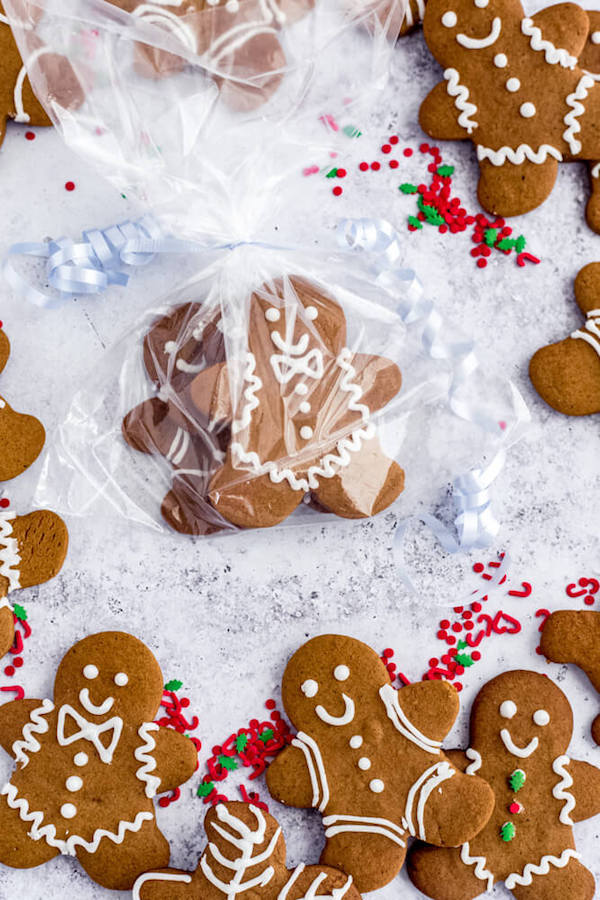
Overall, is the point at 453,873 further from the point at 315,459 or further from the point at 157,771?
the point at 315,459

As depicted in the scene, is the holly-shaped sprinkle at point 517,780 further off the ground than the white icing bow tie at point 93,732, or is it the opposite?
the holly-shaped sprinkle at point 517,780

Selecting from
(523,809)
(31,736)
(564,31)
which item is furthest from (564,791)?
(564,31)

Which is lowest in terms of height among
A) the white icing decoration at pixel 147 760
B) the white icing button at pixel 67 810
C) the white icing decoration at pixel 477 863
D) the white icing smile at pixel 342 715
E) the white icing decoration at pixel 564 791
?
the white icing button at pixel 67 810

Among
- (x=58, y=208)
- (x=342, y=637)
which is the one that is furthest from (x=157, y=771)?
(x=58, y=208)

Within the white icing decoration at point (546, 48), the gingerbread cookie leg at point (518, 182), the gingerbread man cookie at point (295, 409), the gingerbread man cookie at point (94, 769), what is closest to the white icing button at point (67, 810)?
the gingerbread man cookie at point (94, 769)

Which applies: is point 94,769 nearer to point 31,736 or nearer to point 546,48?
point 31,736

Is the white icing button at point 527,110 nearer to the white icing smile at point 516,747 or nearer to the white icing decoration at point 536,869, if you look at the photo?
the white icing smile at point 516,747
